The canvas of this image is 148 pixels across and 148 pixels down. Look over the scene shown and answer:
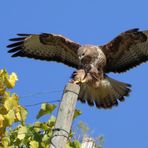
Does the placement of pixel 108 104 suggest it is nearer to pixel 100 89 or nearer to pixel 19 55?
pixel 100 89

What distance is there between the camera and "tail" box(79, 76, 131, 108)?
9422mm

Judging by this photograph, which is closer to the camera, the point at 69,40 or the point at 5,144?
the point at 5,144

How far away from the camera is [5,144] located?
5.76 m

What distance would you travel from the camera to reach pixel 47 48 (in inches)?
405

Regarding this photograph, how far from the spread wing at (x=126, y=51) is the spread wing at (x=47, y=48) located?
0.53 m

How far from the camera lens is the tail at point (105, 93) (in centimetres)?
942

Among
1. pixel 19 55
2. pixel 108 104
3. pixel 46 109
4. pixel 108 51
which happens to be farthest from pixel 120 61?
pixel 46 109

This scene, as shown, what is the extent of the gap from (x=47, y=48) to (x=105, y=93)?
1.27 m

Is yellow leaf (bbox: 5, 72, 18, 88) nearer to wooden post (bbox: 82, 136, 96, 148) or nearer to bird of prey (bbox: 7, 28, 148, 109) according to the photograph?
wooden post (bbox: 82, 136, 96, 148)

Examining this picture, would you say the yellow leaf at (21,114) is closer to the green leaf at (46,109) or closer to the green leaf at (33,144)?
the green leaf at (46,109)

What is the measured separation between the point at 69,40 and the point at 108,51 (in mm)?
631

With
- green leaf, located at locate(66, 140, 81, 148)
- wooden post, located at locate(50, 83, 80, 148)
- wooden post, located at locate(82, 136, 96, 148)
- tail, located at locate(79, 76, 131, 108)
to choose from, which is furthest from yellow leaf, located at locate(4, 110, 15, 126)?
tail, located at locate(79, 76, 131, 108)

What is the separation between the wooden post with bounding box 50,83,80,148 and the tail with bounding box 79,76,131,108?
13.6 feet

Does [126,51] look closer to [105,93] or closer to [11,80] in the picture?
[105,93]
